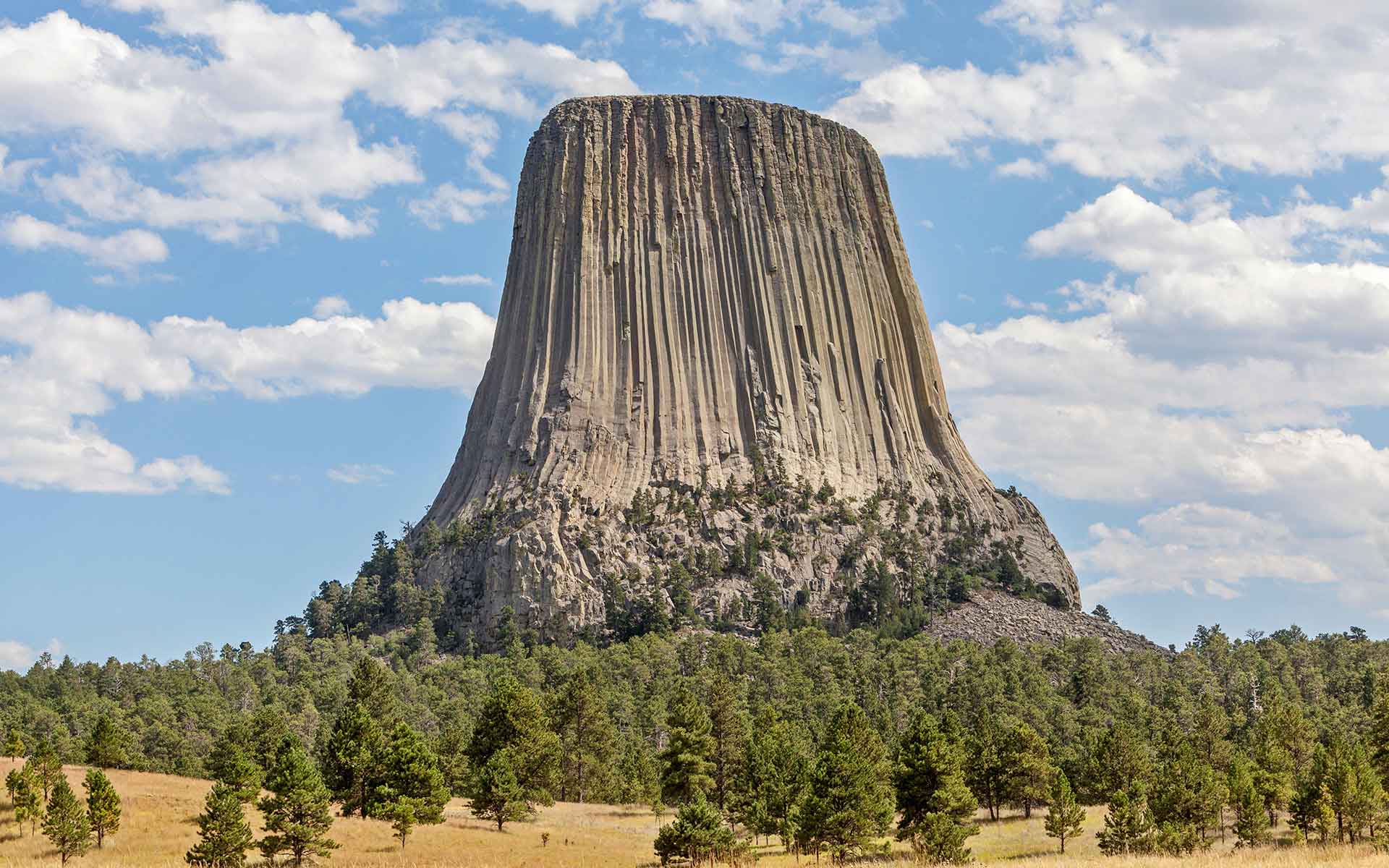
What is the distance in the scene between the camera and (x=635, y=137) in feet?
525

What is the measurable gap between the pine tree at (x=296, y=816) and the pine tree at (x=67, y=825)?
603 cm

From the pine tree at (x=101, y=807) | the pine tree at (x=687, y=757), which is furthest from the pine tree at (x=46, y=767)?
the pine tree at (x=687, y=757)

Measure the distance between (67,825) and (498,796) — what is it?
18.1 m

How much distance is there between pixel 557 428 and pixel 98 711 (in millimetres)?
55232

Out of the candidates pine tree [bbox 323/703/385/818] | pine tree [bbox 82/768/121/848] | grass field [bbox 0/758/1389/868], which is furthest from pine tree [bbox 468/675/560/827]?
pine tree [bbox 82/768/121/848]

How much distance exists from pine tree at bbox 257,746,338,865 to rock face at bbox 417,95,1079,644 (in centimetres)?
A: 7781

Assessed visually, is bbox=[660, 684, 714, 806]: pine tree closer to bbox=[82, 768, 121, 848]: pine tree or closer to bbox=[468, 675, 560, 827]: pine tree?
bbox=[468, 675, 560, 827]: pine tree

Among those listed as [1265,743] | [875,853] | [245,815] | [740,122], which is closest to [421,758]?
[245,815]

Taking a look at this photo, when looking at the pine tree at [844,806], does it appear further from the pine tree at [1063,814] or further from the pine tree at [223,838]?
the pine tree at [223,838]

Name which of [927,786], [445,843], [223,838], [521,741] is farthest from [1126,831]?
[223,838]

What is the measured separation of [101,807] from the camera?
58.5 meters

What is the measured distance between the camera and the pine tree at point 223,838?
54.4 metres

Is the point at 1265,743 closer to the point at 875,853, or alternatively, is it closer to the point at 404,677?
the point at 875,853

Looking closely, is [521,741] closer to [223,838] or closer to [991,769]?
[991,769]
